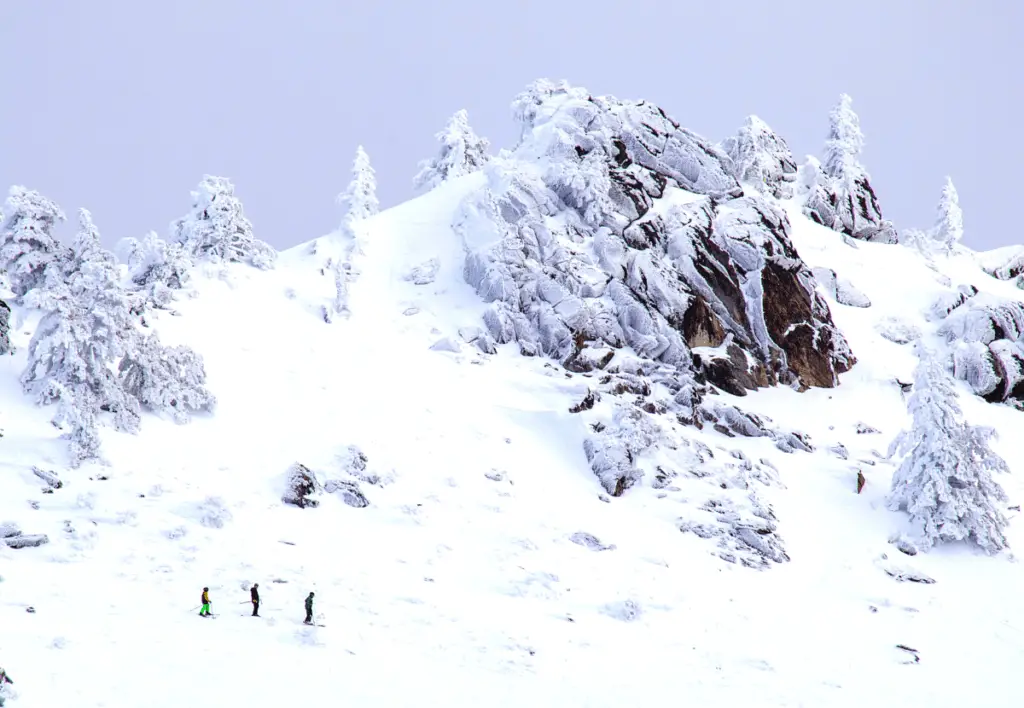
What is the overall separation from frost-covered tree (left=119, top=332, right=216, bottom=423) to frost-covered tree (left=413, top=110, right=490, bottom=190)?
44.9 m

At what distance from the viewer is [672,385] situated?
4334 cm

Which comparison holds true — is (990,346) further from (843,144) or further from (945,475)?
(843,144)

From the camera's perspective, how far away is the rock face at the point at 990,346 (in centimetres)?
4959

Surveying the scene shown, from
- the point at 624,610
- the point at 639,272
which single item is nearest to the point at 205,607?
the point at 624,610

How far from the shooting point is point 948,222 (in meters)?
74.8

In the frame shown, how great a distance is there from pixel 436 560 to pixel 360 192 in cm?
4495

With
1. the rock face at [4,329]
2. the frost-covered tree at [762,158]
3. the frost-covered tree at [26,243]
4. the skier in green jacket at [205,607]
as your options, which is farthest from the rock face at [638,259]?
the skier in green jacket at [205,607]

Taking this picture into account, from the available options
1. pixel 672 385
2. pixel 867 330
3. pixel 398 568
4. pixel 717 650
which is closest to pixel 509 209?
pixel 672 385

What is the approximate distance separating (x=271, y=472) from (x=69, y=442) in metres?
7.46

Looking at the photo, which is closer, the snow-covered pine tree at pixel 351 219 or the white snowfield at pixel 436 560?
the white snowfield at pixel 436 560

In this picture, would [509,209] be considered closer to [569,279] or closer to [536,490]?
[569,279]

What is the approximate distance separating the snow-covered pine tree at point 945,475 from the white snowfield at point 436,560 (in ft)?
4.22

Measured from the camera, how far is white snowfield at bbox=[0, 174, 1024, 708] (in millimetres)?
19953

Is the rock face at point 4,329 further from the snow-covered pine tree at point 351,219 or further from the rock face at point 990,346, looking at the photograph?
the rock face at point 990,346
